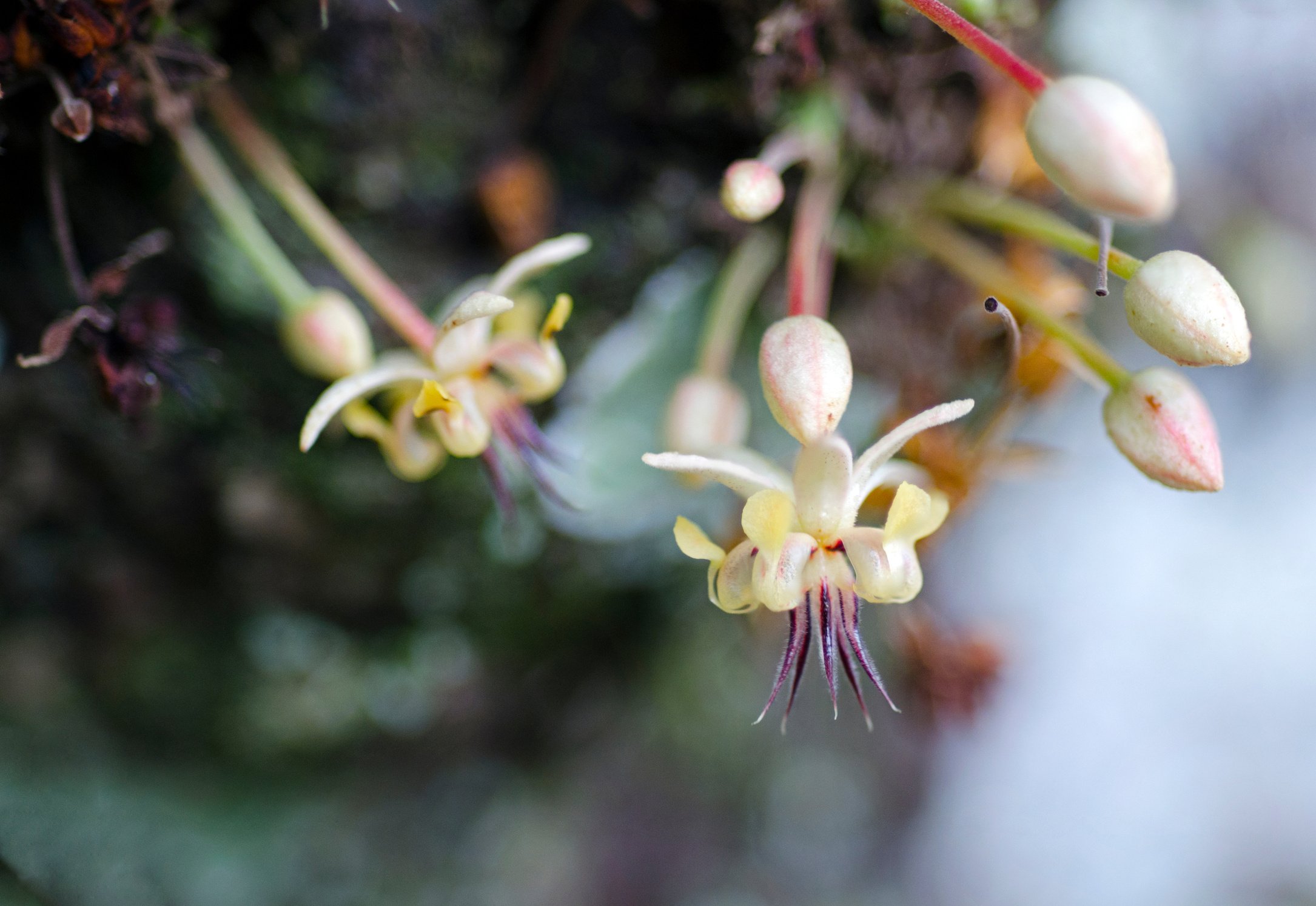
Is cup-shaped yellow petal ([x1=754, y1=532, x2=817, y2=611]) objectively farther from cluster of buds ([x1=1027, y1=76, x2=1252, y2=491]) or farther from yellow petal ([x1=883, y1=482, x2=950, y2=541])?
cluster of buds ([x1=1027, y1=76, x2=1252, y2=491])

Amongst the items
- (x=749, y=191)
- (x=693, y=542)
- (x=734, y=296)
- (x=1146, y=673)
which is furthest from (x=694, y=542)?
(x=1146, y=673)

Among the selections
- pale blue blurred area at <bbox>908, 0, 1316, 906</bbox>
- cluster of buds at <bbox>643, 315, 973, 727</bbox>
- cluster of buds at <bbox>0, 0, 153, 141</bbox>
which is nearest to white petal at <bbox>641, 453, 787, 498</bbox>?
cluster of buds at <bbox>643, 315, 973, 727</bbox>

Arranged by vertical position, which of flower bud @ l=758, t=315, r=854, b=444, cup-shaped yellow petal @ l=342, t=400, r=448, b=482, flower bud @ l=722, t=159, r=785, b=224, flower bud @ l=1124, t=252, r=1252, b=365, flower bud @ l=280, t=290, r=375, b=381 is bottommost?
cup-shaped yellow petal @ l=342, t=400, r=448, b=482

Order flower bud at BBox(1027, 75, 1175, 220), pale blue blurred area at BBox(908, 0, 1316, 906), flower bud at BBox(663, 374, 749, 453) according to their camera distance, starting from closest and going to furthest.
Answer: flower bud at BBox(1027, 75, 1175, 220), flower bud at BBox(663, 374, 749, 453), pale blue blurred area at BBox(908, 0, 1316, 906)

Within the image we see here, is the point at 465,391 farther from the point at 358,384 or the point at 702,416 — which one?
the point at 702,416

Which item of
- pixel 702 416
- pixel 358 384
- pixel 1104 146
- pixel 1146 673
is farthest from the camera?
pixel 1146 673
